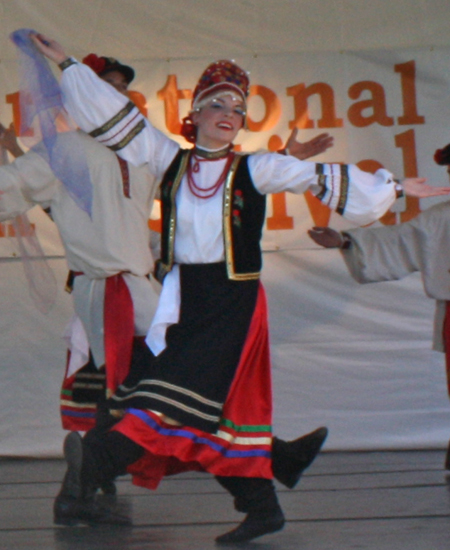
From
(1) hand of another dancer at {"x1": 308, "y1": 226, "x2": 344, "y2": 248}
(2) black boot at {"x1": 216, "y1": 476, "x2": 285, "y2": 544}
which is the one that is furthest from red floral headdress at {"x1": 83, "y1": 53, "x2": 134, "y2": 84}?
(2) black boot at {"x1": 216, "y1": 476, "x2": 285, "y2": 544}

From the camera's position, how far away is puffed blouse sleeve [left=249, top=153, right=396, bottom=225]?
264cm

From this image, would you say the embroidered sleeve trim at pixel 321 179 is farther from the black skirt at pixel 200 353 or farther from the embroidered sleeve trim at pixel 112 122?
the embroidered sleeve trim at pixel 112 122

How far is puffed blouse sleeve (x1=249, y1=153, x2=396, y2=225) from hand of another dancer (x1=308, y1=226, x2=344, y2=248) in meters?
0.44

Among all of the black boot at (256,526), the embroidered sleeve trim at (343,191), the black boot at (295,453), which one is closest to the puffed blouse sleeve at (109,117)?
the embroidered sleeve trim at (343,191)

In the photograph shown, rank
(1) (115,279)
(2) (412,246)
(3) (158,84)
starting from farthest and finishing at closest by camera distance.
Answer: (3) (158,84) < (2) (412,246) < (1) (115,279)

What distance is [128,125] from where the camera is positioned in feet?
8.83

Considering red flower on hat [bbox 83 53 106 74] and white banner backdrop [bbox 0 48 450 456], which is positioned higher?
red flower on hat [bbox 83 53 106 74]

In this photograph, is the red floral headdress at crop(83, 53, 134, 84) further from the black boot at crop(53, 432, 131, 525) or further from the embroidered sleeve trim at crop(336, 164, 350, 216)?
the black boot at crop(53, 432, 131, 525)

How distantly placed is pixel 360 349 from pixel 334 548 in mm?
1885

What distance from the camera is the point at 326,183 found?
2654mm

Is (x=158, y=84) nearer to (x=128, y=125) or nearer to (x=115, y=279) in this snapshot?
(x=115, y=279)

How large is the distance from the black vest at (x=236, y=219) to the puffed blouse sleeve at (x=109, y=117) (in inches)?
3.8

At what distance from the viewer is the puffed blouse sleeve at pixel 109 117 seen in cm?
265

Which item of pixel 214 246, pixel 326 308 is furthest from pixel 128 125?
pixel 326 308
